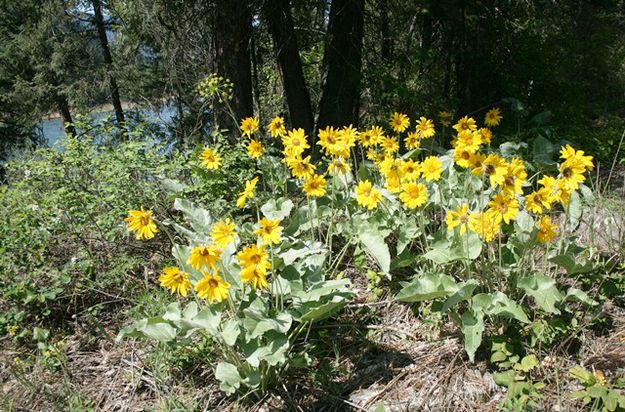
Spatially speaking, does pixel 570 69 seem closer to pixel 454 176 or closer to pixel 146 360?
pixel 454 176

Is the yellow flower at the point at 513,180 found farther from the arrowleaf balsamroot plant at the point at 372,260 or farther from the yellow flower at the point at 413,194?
the yellow flower at the point at 413,194

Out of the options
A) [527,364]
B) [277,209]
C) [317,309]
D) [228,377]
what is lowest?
[527,364]

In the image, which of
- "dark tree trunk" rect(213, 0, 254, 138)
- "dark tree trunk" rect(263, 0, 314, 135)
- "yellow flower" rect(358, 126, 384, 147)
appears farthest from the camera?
"dark tree trunk" rect(263, 0, 314, 135)

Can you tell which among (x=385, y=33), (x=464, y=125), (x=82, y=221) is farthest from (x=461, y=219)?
(x=385, y=33)

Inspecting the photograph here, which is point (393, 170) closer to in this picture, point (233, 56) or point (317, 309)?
point (317, 309)

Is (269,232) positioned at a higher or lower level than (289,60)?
lower

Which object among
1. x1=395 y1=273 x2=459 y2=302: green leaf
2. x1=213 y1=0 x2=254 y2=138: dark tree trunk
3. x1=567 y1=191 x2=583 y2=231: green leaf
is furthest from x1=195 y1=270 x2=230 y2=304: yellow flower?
x1=213 y1=0 x2=254 y2=138: dark tree trunk

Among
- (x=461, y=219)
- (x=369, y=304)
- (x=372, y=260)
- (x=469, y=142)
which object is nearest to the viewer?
(x=461, y=219)

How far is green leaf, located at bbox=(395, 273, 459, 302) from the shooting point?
1.96 meters

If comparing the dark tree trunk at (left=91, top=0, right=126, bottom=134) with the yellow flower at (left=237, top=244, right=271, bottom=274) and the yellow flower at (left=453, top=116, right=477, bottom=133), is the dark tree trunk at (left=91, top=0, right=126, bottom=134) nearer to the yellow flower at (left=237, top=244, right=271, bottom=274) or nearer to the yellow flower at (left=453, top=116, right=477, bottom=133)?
the yellow flower at (left=453, top=116, right=477, bottom=133)

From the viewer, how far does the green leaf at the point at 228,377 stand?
1.87 m

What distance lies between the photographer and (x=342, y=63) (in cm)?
511

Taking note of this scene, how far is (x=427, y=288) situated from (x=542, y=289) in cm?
44

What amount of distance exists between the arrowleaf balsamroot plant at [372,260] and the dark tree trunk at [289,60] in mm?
2398
